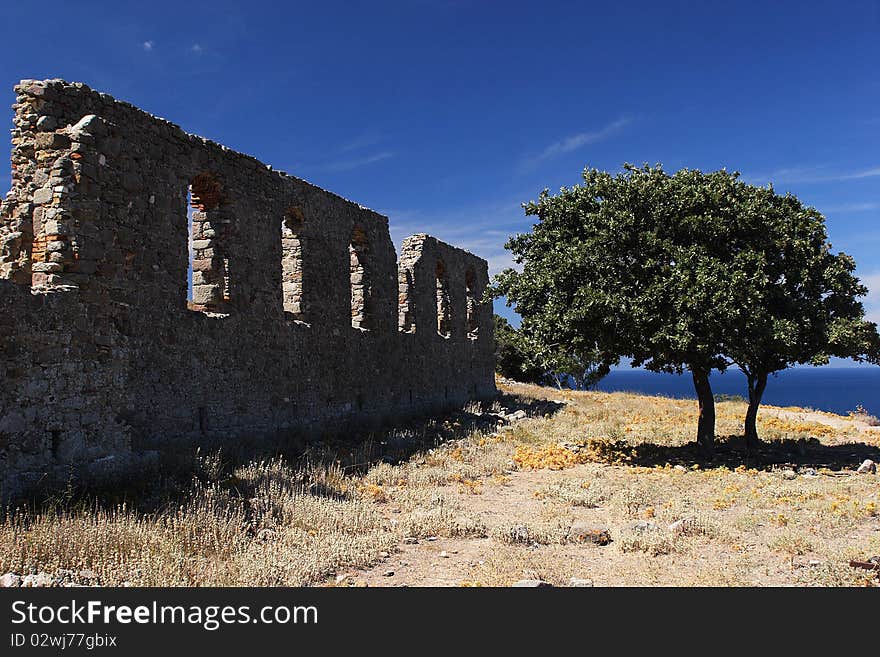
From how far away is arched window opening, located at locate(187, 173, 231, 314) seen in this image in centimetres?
1186

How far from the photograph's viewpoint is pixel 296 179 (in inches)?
557

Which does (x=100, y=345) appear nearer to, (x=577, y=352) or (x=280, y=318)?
(x=280, y=318)

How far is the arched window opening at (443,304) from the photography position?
2167cm

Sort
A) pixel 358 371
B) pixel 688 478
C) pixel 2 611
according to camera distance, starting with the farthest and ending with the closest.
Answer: pixel 358 371 < pixel 688 478 < pixel 2 611

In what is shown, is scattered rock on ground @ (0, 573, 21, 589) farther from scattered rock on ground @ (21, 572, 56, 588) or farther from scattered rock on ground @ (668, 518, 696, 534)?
scattered rock on ground @ (668, 518, 696, 534)

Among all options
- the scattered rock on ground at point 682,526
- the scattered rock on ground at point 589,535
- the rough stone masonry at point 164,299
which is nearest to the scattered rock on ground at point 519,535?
the scattered rock on ground at point 589,535

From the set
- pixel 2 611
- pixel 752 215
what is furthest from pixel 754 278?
pixel 2 611

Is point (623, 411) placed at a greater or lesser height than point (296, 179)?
lesser

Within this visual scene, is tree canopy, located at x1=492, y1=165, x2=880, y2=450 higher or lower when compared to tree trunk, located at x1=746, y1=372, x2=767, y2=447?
higher

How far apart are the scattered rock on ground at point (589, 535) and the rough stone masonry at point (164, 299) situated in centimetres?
Answer: 561

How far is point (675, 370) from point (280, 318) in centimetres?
820

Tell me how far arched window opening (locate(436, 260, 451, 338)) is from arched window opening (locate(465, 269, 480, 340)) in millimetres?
2293

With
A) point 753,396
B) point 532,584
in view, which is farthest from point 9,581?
point 753,396

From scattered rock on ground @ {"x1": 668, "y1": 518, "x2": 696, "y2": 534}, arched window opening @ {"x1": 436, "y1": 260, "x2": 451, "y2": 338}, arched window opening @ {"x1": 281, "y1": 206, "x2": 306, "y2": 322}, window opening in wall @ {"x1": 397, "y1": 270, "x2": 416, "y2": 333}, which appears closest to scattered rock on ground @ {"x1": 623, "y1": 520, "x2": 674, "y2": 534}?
scattered rock on ground @ {"x1": 668, "y1": 518, "x2": 696, "y2": 534}
